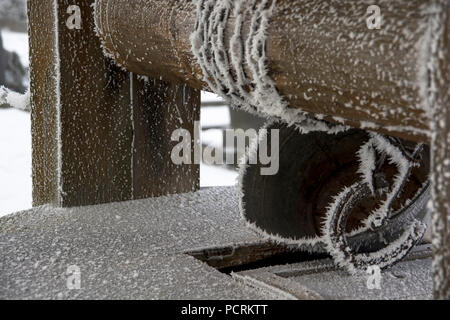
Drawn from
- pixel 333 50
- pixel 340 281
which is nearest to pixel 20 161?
pixel 340 281

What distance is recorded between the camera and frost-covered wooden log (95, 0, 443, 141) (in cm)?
78

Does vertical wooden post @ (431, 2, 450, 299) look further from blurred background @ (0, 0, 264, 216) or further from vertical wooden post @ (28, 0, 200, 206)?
blurred background @ (0, 0, 264, 216)

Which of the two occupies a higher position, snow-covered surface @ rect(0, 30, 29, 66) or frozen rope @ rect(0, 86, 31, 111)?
snow-covered surface @ rect(0, 30, 29, 66)

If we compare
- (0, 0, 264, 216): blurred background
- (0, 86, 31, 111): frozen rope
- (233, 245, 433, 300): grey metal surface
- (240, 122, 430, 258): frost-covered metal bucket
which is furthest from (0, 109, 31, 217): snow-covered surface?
(233, 245, 433, 300): grey metal surface

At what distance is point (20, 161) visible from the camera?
470cm

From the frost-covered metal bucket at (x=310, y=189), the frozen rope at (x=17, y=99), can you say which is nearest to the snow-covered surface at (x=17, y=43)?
the frozen rope at (x=17, y=99)

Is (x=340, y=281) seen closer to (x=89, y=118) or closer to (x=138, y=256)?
(x=138, y=256)

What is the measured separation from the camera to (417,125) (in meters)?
0.82

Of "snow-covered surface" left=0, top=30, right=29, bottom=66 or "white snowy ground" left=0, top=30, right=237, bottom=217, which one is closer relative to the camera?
"white snowy ground" left=0, top=30, right=237, bottom=217

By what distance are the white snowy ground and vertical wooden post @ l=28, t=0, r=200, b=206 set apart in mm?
977

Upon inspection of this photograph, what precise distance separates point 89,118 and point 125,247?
0.54 meters

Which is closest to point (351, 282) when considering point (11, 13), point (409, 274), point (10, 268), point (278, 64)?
point (409, 274)

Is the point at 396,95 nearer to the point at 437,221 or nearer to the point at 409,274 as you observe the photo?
the point at 437,221

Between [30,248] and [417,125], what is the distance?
1.00 metres
